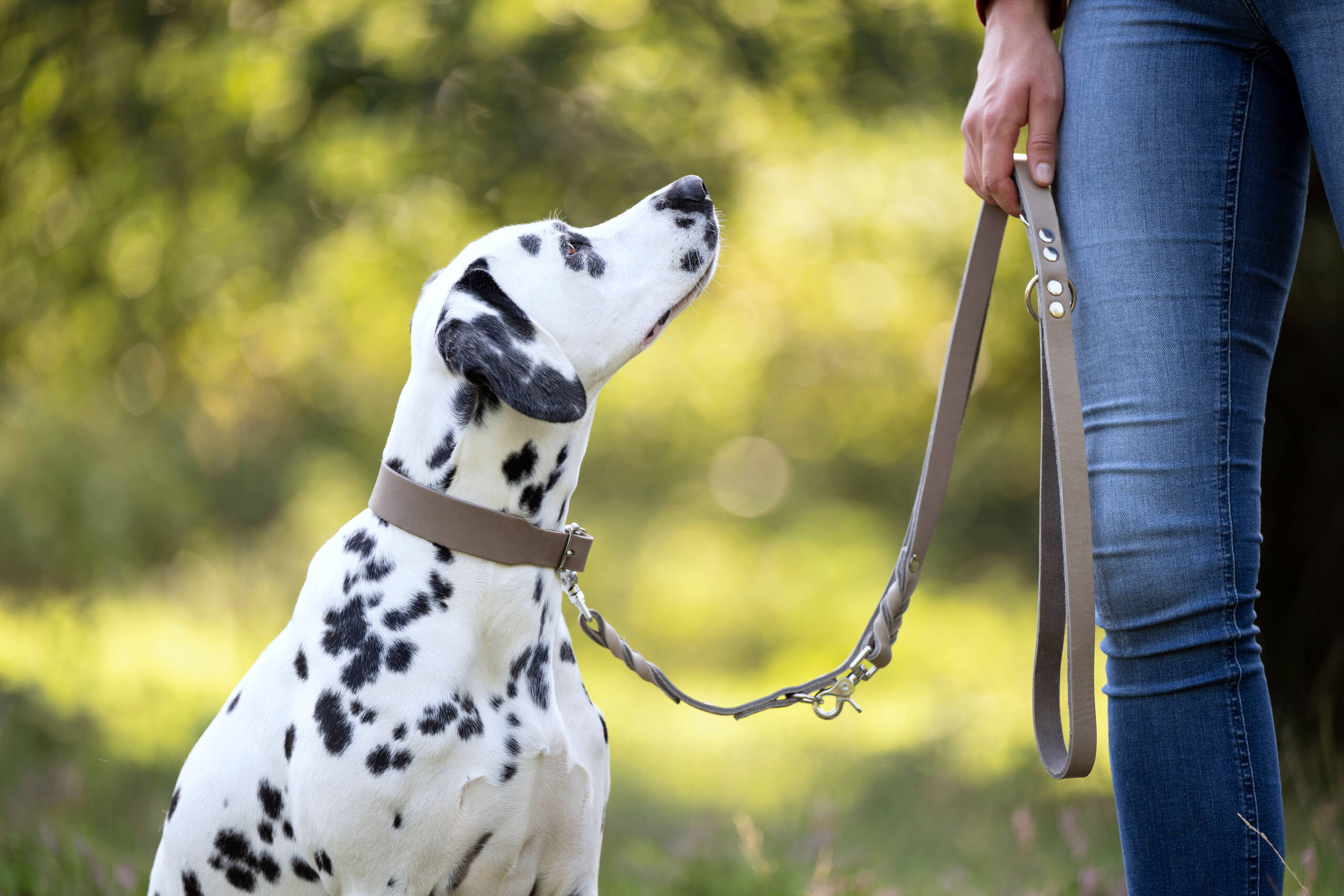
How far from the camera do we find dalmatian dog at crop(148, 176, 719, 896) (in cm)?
189

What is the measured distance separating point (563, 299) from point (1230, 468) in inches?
50.0

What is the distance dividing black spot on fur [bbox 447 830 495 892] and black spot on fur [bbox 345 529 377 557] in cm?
58

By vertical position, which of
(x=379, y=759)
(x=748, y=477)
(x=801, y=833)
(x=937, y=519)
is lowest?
(x=801, y=833)

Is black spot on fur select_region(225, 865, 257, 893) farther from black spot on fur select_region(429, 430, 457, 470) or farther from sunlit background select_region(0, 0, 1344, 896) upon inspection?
sunlit background select_region(0, 0, 1344, 896)

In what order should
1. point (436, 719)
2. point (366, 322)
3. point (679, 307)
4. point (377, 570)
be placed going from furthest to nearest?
point (366, 322), point (679, 307), point (377, 570), point (436, 719)

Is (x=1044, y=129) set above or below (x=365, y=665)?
above

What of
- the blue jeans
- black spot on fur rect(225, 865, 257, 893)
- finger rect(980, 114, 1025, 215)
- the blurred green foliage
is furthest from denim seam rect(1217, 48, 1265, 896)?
the blurred green foliage

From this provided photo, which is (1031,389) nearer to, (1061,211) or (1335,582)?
(1335,582)

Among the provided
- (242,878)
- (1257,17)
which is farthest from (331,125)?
(1257,17)

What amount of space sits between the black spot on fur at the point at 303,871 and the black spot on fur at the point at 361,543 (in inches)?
23.0

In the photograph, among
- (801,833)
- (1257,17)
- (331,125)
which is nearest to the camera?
(1257,17)

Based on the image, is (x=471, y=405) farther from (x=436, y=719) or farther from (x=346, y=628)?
(x=436, y=719)

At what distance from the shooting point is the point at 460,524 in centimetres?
200

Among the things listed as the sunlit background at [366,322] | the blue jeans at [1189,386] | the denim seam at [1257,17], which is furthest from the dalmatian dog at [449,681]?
the sunlit background at [366,322]
